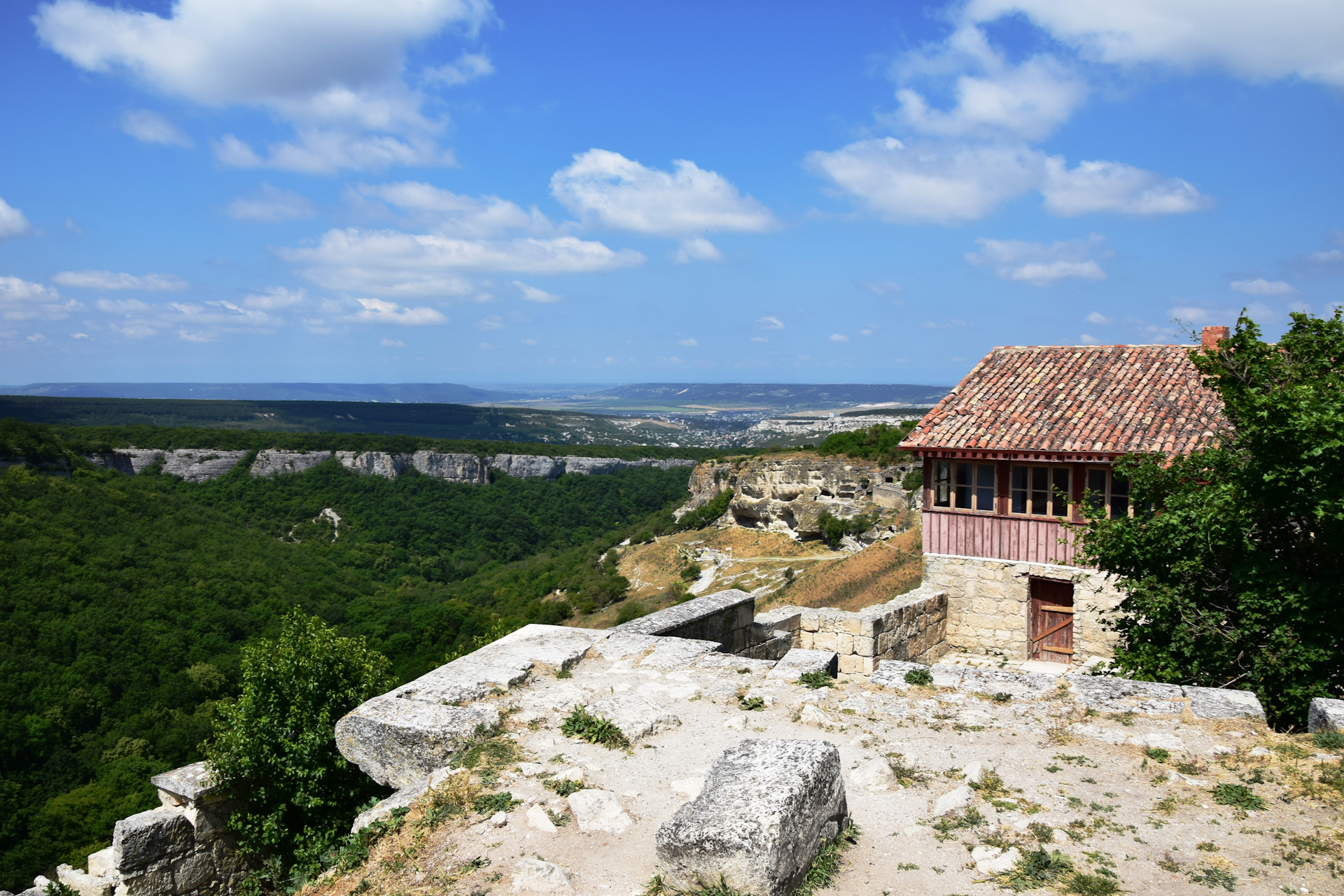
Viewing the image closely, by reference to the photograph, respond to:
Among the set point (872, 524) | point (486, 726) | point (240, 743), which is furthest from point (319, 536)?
point (486, 726)

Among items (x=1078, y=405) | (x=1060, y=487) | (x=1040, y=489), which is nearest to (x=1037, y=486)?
(x=1040, y=489)

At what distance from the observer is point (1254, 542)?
26.7 ft

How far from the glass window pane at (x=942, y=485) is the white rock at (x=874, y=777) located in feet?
33.1

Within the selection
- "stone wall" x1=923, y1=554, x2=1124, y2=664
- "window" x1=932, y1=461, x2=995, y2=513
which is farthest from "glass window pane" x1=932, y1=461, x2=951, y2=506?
"stone wall" x1=923, y1=554, x2=1124, y2=664

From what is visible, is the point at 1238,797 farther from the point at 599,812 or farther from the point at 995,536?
the point at 995,536

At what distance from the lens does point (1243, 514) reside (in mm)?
7953

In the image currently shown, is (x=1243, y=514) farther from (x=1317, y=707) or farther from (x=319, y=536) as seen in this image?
(x=319, y=536)

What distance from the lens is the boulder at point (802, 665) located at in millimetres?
7234

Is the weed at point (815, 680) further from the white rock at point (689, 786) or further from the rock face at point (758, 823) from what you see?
the rock face at point (758, 823)

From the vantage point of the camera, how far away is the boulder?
7234 millimetres

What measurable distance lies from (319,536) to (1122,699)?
74.9 m

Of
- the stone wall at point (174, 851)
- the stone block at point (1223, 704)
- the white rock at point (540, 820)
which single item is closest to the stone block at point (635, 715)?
the white rock at point (540, 820)

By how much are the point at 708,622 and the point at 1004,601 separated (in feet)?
23.1

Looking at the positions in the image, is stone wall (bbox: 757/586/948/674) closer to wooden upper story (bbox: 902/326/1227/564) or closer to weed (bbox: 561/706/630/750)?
wooden upper story (bbox: 902/326/1227/564)
